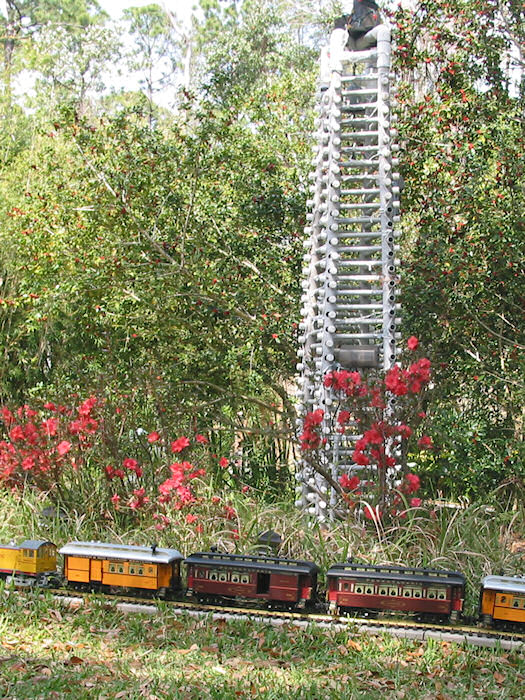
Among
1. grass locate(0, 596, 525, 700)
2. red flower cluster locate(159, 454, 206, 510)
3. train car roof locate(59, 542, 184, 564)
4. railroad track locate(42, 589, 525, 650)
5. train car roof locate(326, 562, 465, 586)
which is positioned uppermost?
red flower cluster locate(159, 454, 206, 510)

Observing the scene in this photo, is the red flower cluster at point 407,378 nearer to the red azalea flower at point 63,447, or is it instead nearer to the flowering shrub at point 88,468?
the flowering shrub at point 88,468

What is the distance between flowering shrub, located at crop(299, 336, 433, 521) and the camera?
255 inches

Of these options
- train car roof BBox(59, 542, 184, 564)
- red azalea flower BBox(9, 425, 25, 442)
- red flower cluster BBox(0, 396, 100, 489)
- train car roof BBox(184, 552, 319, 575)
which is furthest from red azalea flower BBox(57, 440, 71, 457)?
train car roof BBox(184, 552, 319, 575)

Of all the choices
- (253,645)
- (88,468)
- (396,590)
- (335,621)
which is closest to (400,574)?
(396,590)

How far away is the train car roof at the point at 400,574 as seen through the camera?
18.5ft

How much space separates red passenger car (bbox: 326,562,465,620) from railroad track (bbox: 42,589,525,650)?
3.9 inches

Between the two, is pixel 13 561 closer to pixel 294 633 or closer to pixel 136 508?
pixel 136 508

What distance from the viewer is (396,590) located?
5.71 meters

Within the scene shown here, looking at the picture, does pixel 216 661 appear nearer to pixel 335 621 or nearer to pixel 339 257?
pixel 335 621

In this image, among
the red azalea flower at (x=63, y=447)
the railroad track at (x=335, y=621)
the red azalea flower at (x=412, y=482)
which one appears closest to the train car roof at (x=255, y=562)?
the railroad track at (x=335, y=621)

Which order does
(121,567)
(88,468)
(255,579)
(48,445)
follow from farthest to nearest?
1. (88,468)
2. (48,445)
3. (121,567)
4. (255,579)

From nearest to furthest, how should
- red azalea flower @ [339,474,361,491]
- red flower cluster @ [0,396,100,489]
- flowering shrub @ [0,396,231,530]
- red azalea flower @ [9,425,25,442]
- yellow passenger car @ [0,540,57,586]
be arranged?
yellow passenger car @ [0,540,57,586] → red azalea flower @ [339,474,361,491] → flowering shrub @ [0,396,231,530] → red flower cluster @ [0,396,100,489] → red azalea flower @ [9,425,25,442]

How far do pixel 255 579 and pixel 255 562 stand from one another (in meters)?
0.13

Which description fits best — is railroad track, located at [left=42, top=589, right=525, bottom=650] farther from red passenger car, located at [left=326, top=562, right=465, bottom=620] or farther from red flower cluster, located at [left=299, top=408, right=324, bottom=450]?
red flower cluster, located at [left=299, top=408, right=324, bottom=450]
